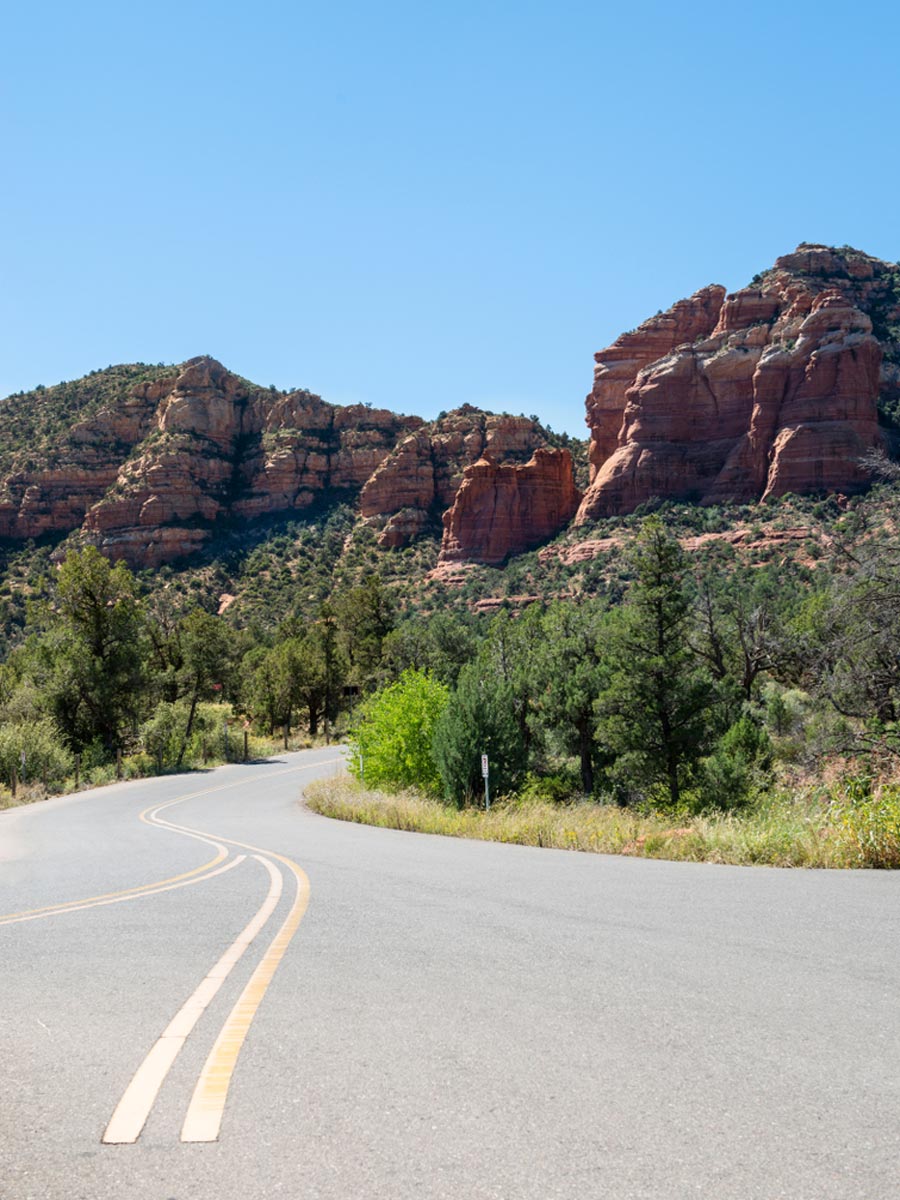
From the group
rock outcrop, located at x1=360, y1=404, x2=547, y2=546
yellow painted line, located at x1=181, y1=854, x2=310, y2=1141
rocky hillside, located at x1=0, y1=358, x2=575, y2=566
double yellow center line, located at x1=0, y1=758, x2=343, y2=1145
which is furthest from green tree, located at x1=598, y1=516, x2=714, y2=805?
rock outcrop, located at x1=360, y1=404, x2=547, y2=546

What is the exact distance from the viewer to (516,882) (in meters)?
8.65

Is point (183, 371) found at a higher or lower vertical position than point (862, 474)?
higher

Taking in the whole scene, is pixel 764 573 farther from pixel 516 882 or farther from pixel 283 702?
pixel 516 882

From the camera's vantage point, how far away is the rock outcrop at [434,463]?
127m

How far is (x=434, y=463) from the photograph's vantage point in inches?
5359

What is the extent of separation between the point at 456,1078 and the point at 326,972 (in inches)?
75.1

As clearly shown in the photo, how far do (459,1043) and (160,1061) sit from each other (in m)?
1.28

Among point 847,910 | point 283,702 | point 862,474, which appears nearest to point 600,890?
point 847,910

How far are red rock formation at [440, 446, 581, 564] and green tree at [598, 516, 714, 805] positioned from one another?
7976cm

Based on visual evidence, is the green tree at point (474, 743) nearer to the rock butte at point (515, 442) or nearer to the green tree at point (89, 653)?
the green tree at point (89, 653)

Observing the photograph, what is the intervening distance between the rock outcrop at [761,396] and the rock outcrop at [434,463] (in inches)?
749

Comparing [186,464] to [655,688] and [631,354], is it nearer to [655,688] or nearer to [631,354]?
[631,354]

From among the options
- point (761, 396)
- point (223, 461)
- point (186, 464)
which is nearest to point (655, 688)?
point (761, 396)

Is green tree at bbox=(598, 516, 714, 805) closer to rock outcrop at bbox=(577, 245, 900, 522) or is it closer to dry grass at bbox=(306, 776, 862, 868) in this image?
dry grass at bbox=(306, 776, 862, 868)
